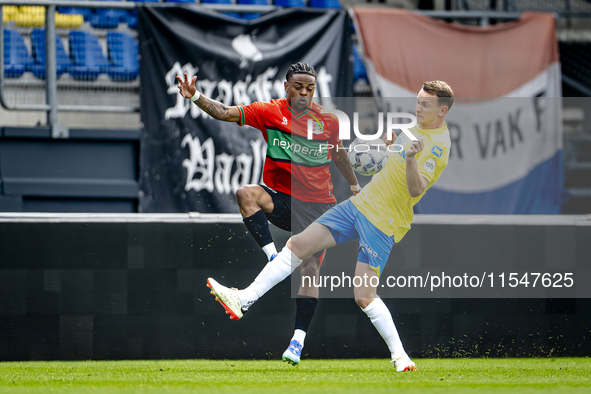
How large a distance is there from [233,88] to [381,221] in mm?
2824

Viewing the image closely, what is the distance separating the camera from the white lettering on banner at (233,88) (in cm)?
652

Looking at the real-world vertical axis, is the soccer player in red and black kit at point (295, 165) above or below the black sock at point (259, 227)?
above

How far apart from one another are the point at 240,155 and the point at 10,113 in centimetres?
247

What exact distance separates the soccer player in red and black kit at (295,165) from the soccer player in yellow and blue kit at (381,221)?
0.10 metres

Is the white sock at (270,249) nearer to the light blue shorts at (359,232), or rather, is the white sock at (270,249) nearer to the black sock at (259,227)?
the black sock at (259,227)

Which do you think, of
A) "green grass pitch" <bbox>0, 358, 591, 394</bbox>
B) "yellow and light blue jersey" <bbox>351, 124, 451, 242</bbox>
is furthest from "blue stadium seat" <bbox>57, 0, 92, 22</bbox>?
"yellow and light blue jersey" <bbox>351, 124, 451, 242</bbox>

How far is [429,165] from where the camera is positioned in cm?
448

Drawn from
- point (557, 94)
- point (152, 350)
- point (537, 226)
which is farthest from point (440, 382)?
point (557, 94)

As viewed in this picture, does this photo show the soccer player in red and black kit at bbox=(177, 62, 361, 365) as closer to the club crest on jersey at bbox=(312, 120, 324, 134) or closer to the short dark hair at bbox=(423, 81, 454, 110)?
the club crest on jersey at bbox=(312, 120, 324, 134)

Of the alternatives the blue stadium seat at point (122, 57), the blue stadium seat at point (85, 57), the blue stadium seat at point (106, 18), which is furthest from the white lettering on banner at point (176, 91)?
the blue stadium seat at point (106, 18)

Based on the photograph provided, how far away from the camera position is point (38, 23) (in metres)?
6.77

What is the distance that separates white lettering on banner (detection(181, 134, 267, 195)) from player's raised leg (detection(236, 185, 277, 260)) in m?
1.75

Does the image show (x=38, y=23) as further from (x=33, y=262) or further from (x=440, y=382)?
(x=440, y=382)

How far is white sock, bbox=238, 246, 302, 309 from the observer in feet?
15.1
